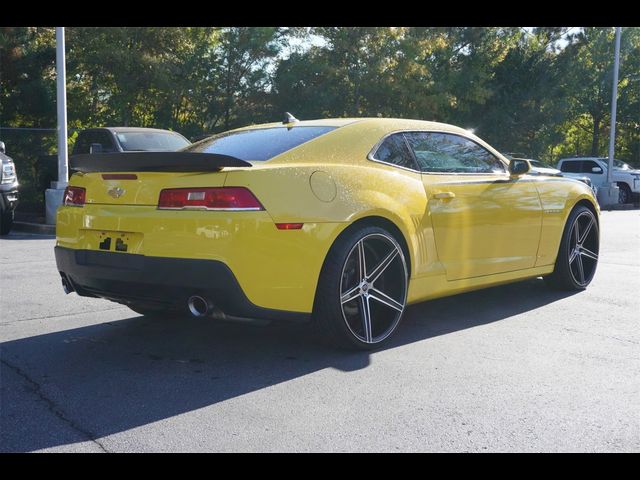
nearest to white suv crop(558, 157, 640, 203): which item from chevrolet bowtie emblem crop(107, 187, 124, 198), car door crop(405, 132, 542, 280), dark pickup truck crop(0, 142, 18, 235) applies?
dark pickup truck crop(0, 142, 18, 235)

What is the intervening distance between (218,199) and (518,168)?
9.09ft

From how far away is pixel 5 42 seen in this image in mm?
22297

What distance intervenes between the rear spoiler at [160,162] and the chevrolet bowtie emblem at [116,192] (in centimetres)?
11

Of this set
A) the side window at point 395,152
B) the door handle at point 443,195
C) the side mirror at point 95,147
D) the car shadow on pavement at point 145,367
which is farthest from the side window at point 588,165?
the side window at point 395,152

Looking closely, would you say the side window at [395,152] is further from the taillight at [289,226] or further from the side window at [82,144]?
the side window at [82,144]

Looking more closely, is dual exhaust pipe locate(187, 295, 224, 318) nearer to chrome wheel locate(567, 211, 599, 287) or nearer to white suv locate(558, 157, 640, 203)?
chrome wheel locate(567, 211, 599, 287)

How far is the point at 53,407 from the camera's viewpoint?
3305mm

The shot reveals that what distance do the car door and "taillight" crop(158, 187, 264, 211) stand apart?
4.79ft

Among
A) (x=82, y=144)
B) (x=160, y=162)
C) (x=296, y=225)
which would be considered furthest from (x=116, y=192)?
(x=82, y=144)

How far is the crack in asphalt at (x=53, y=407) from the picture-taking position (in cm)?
294

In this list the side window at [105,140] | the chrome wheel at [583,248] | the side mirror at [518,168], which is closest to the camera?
the side mirror at [518,168]
